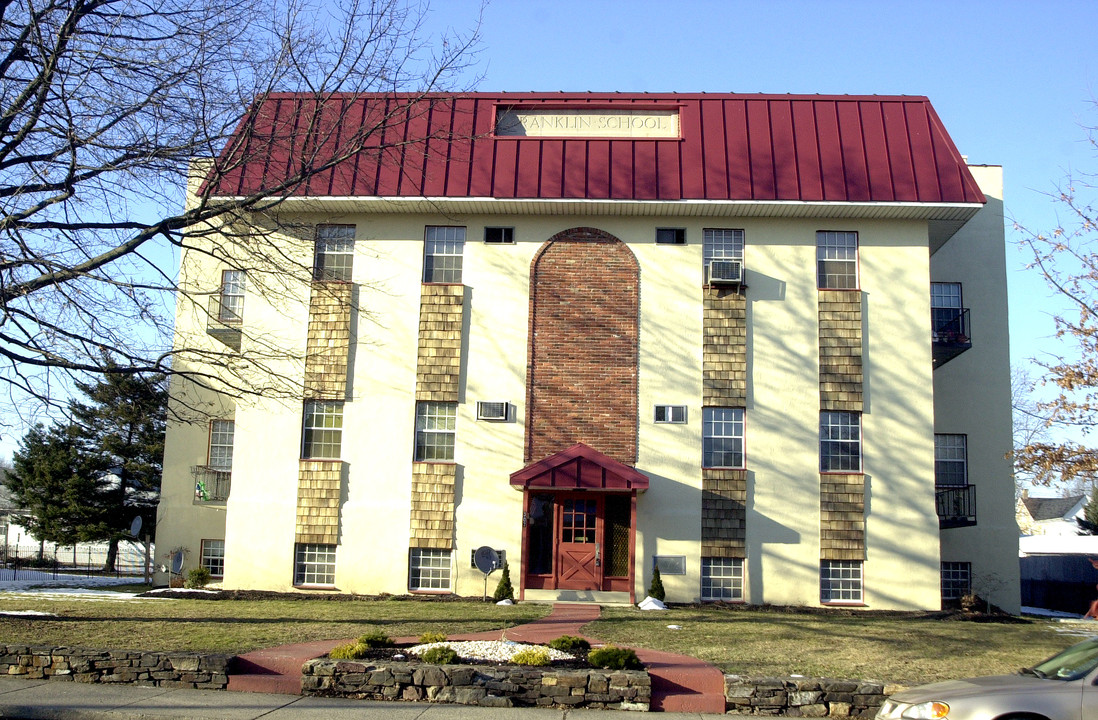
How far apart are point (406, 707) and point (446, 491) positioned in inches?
426

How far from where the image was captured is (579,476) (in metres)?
19.9

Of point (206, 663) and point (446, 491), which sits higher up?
point (446, 491)

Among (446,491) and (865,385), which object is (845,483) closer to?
(865,385)

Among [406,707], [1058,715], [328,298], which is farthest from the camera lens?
[328,298]

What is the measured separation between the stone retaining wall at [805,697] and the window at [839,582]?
34.5ft

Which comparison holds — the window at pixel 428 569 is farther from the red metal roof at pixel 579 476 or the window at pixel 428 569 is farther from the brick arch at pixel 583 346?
the brick arch at pixel 583 346

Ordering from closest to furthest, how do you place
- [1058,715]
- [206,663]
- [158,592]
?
[1058,715]
[206,663]
[158,592]

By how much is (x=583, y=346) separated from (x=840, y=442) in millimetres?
6169

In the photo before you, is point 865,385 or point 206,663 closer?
point 206,663

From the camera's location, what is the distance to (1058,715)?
775 centimetres

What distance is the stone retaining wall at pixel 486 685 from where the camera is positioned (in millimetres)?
10727

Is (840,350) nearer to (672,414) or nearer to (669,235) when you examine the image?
(672,414)

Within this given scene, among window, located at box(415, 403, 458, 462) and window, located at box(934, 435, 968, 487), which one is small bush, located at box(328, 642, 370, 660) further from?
window, located at box(934, 435, 968, 487)

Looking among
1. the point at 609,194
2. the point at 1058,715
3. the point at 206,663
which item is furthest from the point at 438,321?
the point at 1058,715
